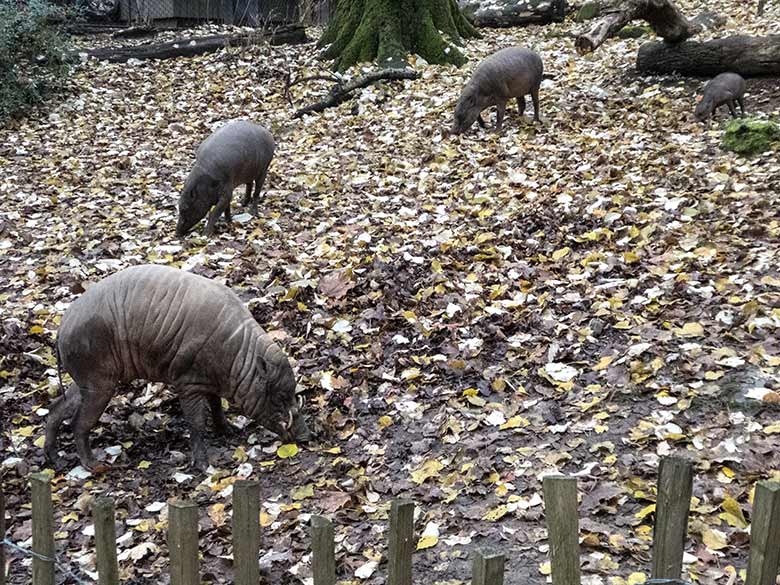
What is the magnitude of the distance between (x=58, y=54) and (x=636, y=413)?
44.0 feet

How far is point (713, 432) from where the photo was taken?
13.9 ft

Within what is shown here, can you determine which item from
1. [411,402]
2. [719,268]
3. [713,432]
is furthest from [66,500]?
[719,268]

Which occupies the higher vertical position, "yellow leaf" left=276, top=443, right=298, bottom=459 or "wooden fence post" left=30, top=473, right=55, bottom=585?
"wooden fence post" left=30, top=473, right=55, bottom=585

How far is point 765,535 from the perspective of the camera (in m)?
2.01

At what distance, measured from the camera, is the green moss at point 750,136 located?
8320 mm

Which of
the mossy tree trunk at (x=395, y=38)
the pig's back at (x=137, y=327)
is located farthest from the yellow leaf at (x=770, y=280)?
the mossy tree trunk at (x=395, y=38)

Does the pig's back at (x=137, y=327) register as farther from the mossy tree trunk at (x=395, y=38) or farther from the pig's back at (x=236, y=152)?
the mossy tree trunk at (x=395, y=38)

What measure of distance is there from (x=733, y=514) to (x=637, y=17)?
9.19m

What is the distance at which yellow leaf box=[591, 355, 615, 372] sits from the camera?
5117mm

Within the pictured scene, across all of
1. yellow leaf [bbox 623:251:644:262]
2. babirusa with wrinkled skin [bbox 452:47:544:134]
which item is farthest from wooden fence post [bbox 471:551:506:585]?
babirusa with wrinkled skin [bbox 452:47:544:134]

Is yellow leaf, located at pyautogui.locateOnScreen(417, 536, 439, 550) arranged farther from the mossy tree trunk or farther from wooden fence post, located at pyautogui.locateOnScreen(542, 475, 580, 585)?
the mossy tree trunk

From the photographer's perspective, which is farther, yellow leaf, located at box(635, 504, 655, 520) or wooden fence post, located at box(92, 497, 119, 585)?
yellow leaf, located at box(635, 504, 655, 520)

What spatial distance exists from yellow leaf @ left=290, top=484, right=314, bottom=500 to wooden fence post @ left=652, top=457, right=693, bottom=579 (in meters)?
2.53

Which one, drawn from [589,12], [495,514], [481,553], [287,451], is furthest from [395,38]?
[481,553]
